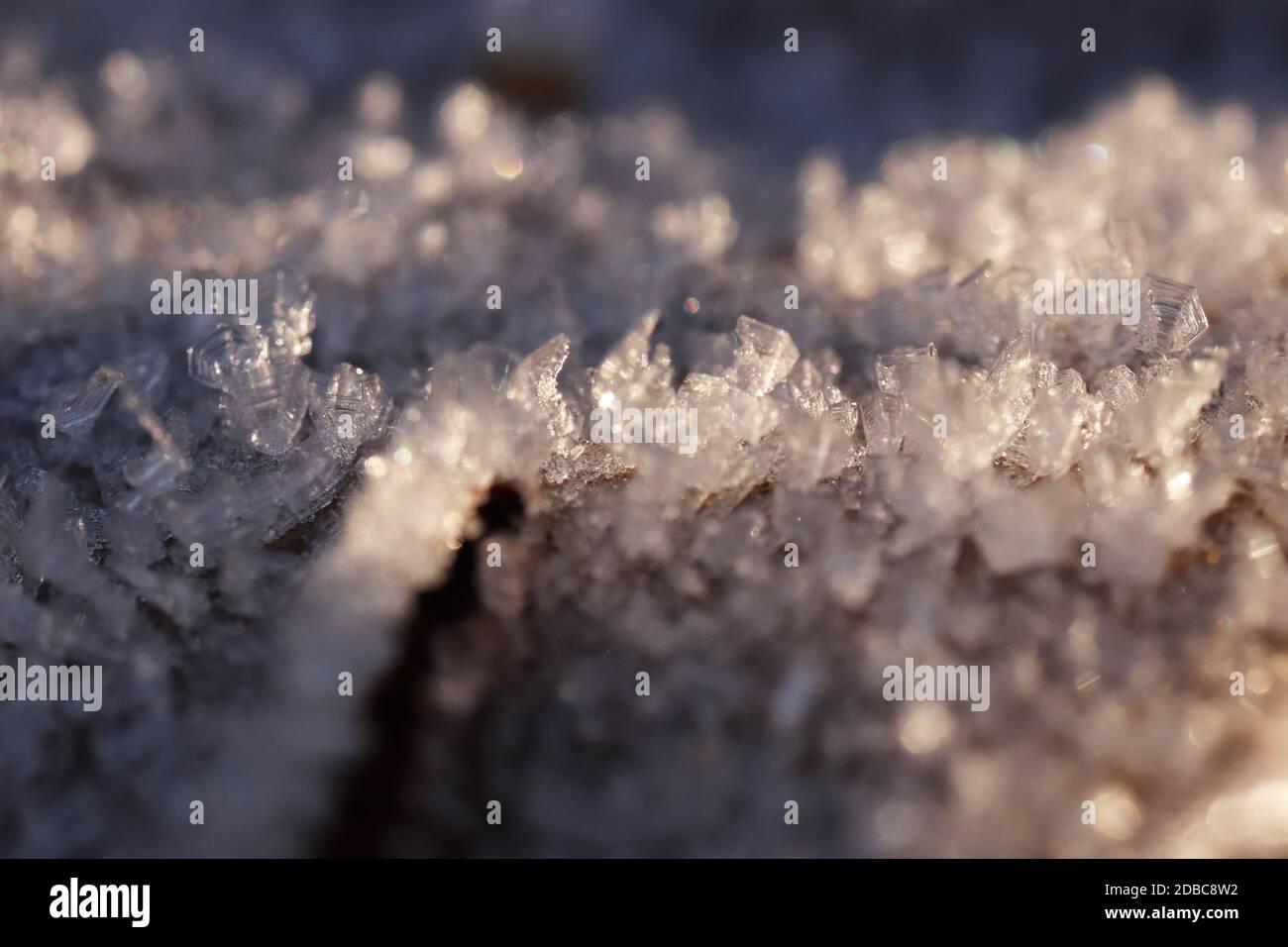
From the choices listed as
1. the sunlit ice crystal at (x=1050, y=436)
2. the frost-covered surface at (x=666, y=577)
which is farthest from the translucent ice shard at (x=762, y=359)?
the sunlit ice crystal at (x=1050, y=436)

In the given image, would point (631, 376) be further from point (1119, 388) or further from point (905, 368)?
point (1119, 388)

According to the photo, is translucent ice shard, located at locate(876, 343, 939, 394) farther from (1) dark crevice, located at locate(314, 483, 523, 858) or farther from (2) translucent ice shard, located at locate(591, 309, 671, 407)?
(1) dark crevice, located at locate(314, 483, 523, 858)

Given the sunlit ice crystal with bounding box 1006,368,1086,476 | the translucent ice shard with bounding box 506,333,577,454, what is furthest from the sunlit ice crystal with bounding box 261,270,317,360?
the sunlit ice crystal with bounding box 1006,368,1086,476

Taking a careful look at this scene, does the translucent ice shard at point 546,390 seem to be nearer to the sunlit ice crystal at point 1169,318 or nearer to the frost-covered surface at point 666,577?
the frost-covered surface at point 666,577

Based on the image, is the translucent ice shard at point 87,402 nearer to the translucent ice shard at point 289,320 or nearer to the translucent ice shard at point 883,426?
the translucent ice shard at point 289,320

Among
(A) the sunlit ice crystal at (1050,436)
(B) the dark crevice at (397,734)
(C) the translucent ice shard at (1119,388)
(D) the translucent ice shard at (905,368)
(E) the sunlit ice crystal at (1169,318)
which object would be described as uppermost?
(E) the sunlit ice crystal at (1169,318)

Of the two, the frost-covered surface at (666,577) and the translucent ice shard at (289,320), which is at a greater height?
the translucent ice shard at (289,320)
